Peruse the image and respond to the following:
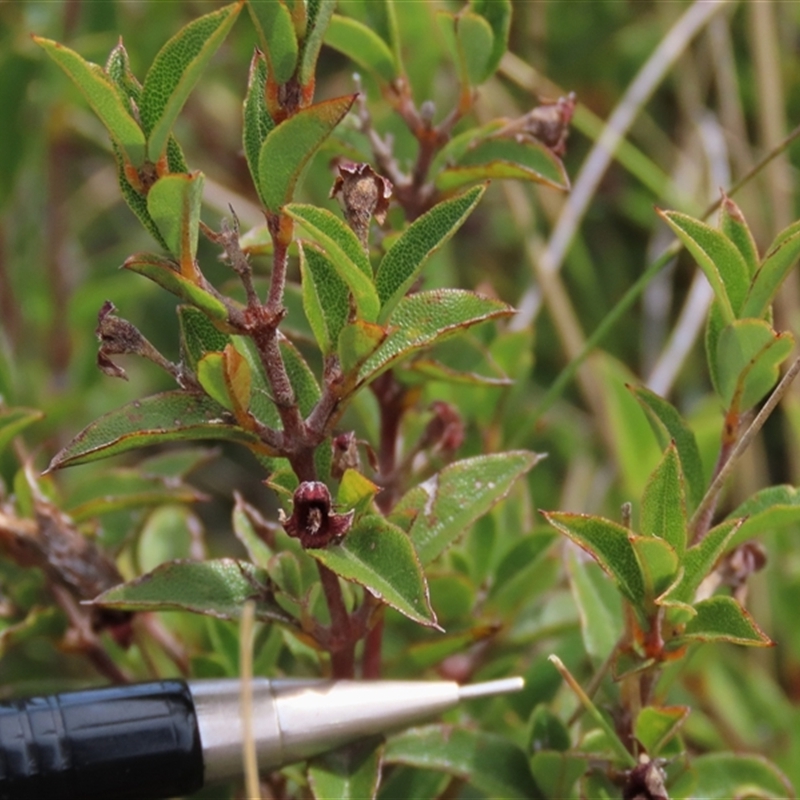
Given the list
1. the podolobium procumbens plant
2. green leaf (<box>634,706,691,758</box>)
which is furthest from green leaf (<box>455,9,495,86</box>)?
green leaf (<box>634,706,691,758</box>)

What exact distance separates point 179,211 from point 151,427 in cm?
13

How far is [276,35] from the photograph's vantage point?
2.09ft

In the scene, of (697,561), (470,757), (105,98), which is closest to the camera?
(105,98)

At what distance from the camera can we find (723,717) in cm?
124

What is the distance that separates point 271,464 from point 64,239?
1.05 meters

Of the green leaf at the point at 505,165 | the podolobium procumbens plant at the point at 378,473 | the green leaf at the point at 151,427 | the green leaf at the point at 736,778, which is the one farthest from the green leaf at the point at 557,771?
the green leaf at the point at 505,165

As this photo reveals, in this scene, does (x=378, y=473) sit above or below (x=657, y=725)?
above

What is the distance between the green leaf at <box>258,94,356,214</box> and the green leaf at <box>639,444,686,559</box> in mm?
295

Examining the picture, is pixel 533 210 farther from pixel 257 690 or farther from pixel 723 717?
pixel 257 690

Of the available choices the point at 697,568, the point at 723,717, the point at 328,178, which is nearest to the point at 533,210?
the point at 328,178

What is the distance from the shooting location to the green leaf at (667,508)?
27.4 inches

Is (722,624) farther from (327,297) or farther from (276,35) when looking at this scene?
(276,35)

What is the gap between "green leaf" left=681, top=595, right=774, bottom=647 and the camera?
26.8 inches

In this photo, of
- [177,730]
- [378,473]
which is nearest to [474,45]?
[378,473]
